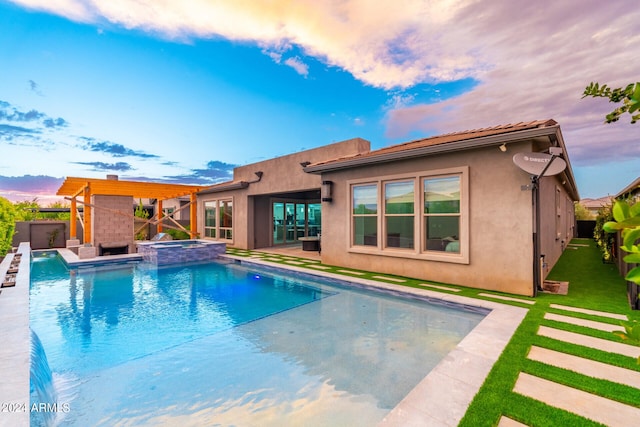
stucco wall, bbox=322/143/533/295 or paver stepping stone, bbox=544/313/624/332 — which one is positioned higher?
stucco wall, bbox=322/143/533/295

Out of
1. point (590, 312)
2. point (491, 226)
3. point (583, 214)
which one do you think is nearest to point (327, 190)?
point (491, 226)

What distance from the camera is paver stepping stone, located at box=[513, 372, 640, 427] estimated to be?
8.90 ft

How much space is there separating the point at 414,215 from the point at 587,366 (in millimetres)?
5090

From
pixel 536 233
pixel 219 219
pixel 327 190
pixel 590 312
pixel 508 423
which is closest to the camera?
pixel 508 423

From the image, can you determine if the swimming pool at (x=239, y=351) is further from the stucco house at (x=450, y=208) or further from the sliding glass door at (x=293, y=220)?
the sliding glass door at (x=293, y=220)

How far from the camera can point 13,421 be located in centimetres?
235

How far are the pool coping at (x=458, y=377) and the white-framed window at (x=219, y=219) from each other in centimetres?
1468

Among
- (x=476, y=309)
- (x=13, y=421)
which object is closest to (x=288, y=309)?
(x=476, y=309)

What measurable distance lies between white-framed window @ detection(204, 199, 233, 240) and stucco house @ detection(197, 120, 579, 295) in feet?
27.7

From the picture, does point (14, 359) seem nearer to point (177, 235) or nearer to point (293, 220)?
point (293, 220)

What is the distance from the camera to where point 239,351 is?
4562 millimetres

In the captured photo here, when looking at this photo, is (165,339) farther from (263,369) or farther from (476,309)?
(476,309)

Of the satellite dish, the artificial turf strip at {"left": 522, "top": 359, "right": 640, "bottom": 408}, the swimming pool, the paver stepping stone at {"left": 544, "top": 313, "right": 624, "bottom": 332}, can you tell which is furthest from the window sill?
the artificial turf strip at {"left": 522, "top": 359, "right": 640, "bottom": 408}

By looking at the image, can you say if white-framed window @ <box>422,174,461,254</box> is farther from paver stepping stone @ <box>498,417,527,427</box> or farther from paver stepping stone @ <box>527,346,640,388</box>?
paver stepping stone @ <box>498,417,527,427</box>
